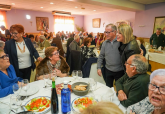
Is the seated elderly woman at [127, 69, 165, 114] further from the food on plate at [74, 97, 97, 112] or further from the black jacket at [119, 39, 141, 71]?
the black jacket at [119, 39, 141, 71]

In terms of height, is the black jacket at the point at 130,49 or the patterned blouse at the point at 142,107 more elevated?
the black jacket at the point at 130,49

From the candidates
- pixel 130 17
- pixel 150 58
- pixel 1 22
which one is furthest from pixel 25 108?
pixel 1 22

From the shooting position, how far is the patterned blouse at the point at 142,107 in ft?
3.45

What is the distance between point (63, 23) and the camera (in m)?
12.7

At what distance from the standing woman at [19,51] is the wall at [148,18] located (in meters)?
6.76

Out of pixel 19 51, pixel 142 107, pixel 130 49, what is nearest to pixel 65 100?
pixel 142 107

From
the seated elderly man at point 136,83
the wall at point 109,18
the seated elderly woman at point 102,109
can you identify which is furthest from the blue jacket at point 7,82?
the wall at point 109,18

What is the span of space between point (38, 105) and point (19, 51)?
4.92 feet

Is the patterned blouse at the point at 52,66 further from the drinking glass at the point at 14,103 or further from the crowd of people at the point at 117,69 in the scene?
the drinking glass at the point at 14,103

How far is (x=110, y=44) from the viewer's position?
2.18 meters

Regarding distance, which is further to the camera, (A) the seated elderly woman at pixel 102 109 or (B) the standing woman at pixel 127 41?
(B) the standing woman at pixel 127 41

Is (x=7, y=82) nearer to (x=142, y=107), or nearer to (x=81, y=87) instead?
(x=81, y=87)

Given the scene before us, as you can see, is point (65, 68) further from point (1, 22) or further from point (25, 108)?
point (1, 22)

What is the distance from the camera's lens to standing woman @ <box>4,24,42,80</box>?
7.14 feet
